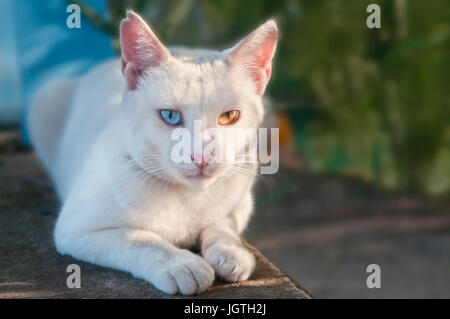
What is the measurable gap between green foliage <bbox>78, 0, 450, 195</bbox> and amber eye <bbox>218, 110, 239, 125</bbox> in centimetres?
435

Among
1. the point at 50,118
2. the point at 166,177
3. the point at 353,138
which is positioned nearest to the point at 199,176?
the point at 166,177

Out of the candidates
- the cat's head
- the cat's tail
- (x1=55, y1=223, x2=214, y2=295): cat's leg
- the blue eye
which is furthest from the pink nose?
the cat's tail

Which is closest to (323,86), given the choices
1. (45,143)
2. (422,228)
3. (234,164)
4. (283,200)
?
(283,200)

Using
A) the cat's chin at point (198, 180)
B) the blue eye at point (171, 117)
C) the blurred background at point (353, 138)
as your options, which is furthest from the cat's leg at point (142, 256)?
the blurred background at point (353, 138)

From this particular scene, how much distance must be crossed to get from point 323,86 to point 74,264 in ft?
17.2

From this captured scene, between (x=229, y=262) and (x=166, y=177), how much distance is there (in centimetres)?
37

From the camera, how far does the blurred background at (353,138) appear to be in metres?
6.21

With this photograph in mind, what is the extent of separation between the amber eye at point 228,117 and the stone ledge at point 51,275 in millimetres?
534

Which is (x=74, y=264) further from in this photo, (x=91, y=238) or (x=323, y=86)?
(x=323, y=86)

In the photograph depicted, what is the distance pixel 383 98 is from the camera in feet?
21.7

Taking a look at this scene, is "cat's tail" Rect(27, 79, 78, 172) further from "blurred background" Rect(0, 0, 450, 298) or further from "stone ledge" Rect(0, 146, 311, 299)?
"blurred background" Rect(0, 0, 450, 298)

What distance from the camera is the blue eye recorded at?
195cm

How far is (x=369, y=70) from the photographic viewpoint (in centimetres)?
661

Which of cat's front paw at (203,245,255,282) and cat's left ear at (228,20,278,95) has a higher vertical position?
cat's left ear at (228,20,278,95)
